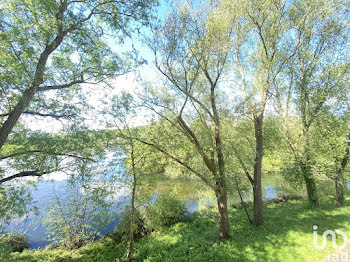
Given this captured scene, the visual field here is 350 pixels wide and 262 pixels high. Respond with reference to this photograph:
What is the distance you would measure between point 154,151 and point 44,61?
472 cm

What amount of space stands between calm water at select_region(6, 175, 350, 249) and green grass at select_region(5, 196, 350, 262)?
1.73 metres

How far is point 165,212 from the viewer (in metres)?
10.6

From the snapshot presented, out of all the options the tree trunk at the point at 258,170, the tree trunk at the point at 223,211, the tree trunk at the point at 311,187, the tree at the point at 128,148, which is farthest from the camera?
the tree trunk at the point at 311,187

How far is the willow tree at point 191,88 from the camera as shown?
22.2ft

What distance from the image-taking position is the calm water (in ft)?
26.4

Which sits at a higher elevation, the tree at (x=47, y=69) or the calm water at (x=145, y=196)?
the tree at (x=47, y=69)

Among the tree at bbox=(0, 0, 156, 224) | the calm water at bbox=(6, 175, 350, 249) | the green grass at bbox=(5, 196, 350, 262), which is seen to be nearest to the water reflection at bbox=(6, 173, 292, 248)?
the calm water at bbox=(6, 175, 350, 249)

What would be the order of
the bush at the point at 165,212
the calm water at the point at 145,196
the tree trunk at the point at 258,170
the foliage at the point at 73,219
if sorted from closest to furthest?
1. the foliage at the point at 73,219
2. the calm water at the point at 145,196
3. the tree trunk at the point at 258,170
4. the bush at the point at 165,212

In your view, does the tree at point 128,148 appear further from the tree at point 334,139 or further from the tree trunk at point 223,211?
the tree at point 334,139

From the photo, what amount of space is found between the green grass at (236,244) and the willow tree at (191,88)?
1136 mm

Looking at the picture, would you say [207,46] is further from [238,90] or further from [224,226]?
[224,226]

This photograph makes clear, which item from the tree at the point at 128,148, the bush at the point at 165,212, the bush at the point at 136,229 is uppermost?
the tree at the point at 128,148

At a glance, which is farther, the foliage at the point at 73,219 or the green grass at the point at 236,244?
the foliage at the point at 73,219

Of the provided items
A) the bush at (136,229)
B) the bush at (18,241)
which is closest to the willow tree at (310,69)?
the bush at (136,229)
